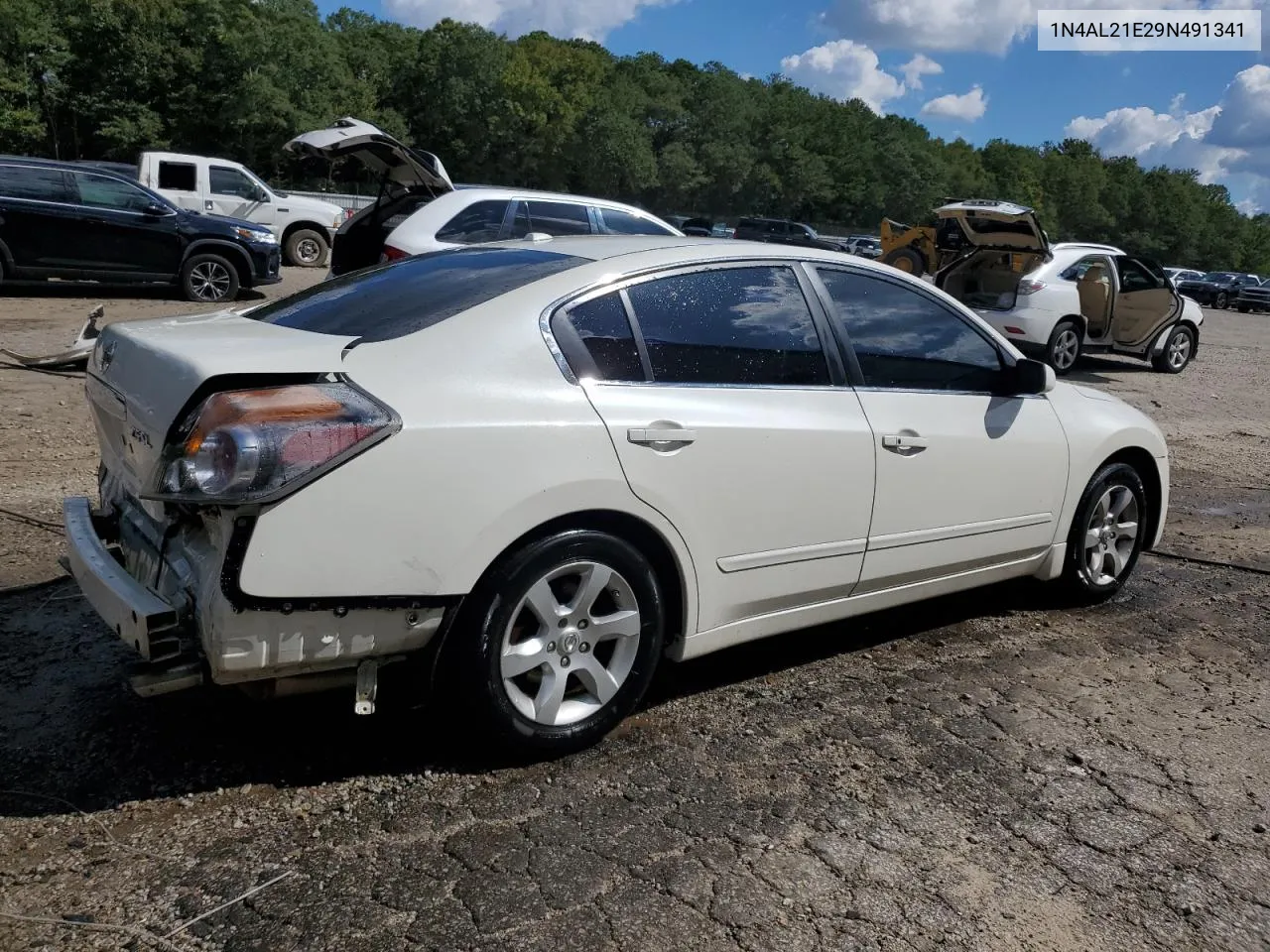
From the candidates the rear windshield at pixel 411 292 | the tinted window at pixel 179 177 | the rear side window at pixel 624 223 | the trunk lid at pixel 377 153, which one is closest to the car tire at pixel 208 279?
the trunk lid at pixel 377 153

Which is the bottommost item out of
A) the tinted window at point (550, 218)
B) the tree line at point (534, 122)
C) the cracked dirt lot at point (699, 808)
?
the cracked dirt lot at point (699, 808)

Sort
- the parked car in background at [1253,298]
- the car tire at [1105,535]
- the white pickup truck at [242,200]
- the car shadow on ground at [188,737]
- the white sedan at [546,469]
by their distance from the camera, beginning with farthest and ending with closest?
1. the parked car in background at [1253,298]
2. the white pickup truck at [242,200]
3. the car tire at [1105,535]
4. the car shadow on ground at [188,737]
5. the white sedan at [546,469]

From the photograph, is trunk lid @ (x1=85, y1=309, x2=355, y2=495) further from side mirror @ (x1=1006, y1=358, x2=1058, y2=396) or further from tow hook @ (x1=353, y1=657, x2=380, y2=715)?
side mirror @ (x1=1006, y1=358, x2=1058, y2=396)

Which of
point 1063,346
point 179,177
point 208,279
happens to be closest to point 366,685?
point 208,279

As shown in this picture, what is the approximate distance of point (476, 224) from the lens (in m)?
9.41

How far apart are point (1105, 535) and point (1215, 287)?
41.2 m

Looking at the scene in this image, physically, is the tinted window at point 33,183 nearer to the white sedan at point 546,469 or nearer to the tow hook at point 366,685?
the white sedan at point 546,469

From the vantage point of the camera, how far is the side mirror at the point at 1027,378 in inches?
169

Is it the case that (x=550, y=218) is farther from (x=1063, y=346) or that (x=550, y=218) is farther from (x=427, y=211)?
(x=1063, y=346)

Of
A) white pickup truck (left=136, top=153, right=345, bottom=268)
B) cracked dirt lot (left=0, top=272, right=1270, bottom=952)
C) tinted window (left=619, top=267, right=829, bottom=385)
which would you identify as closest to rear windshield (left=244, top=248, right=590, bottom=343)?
tinted window (left=619, top=267, right=829, bottom=385)

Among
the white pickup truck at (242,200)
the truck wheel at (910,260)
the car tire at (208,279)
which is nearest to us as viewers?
the car tire at (208,279)

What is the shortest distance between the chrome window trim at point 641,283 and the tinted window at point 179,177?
53.6 feet

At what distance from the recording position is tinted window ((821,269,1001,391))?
154 inches

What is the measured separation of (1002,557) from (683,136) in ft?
273
